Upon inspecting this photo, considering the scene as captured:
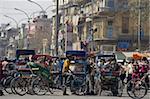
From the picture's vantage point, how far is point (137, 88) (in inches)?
757

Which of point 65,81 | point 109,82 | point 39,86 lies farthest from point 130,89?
point 39,86

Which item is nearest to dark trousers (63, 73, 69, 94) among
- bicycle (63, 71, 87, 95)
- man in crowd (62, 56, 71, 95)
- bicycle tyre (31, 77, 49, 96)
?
man in crowd (62, 56, 71, 95)

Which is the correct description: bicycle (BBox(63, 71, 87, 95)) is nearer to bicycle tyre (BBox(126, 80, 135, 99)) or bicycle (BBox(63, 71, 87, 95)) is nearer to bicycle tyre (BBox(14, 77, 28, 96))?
bicycle tyre (BBox(14, 77, 28, 96))

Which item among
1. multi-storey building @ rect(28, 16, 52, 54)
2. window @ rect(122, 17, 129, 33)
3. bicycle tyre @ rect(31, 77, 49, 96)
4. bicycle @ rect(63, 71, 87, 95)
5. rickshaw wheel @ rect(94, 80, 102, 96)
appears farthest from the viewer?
multi-storey building @ rect(28, 16, 52, 54)

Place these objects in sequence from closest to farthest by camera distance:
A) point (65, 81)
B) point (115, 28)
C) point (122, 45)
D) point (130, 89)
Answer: point (130, 89)
point (65, 81)
point (122, 45)
point (115, 28)

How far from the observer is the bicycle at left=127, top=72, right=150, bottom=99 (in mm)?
19172

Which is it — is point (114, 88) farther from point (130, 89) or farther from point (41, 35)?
point (41, 35)

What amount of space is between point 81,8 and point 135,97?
58.2 meters

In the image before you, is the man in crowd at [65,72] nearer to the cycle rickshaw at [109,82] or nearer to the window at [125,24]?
the cycle rickshaw at [109,82]

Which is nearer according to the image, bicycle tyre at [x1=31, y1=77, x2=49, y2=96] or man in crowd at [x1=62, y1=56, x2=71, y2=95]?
bicycle tyre at [x1=31, y1=77, x2=49, y2=96]

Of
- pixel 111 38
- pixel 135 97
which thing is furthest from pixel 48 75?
pixel 111 38

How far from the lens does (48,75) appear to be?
20922 millimetres

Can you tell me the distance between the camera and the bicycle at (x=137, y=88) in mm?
19172

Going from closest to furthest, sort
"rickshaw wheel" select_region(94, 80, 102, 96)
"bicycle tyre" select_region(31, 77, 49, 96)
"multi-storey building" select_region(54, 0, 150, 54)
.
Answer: "bicycle tyre" select_region(31, 77, 49, 96)
"rickshaw wheel" select_region(94, 80, 102, 96)
"multi-storey building" select_region(54, 0, 150, 54)
